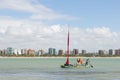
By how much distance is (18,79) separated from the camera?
61969mm

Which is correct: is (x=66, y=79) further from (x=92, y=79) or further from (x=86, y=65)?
(x=86, y=65)

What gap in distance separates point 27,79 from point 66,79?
6.24m

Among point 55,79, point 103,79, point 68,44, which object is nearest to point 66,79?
point 55,79

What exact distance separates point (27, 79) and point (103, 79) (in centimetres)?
1221

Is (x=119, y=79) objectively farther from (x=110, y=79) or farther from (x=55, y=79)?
(x=55, y=79)

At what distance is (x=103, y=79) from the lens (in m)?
63.0

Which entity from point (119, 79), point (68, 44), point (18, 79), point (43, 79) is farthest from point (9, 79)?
point (68, 44)

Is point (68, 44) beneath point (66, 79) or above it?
above

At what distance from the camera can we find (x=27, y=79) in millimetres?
61938

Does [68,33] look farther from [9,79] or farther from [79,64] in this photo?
[9,79]

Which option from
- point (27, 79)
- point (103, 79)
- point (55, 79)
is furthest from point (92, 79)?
point (27, 79)

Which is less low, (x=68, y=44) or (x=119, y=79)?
(x=68, y=44)

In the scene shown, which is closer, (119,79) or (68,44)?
(119,79)

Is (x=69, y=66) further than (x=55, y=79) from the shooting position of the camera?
Yes
